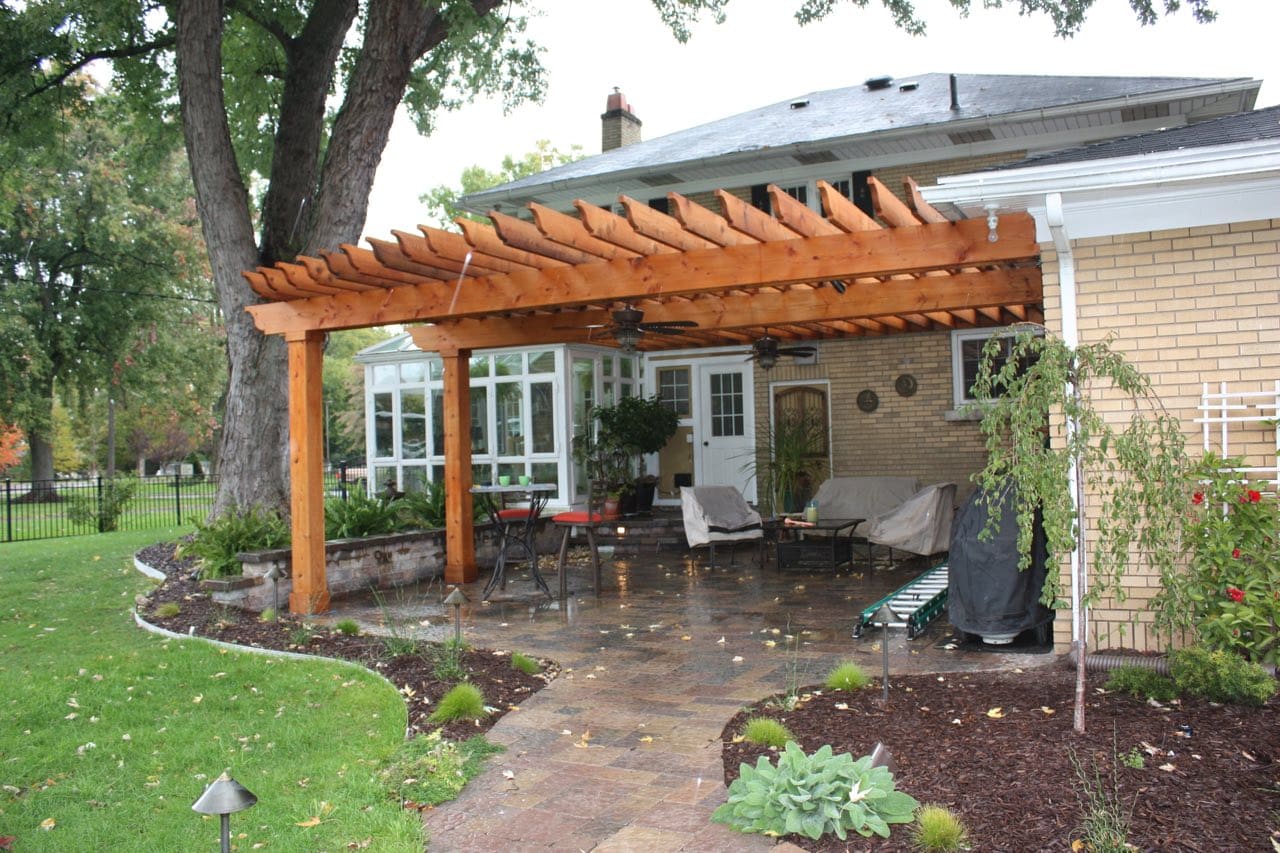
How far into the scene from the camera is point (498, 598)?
347 inches

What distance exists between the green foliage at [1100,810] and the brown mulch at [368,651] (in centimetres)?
276

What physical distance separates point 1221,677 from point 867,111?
10.9m

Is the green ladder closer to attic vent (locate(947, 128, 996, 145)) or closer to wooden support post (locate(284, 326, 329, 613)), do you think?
wooden support post (locate(284, 326, 329, 613))

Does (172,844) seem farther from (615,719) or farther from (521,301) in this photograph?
(521,301)

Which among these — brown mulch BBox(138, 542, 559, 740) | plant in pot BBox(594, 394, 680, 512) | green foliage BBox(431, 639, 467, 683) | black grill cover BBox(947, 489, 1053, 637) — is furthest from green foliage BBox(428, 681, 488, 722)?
plant in pot BBox(594, 394, 680, 512)

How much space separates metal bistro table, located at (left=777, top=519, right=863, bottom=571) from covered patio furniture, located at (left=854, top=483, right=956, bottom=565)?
36cm

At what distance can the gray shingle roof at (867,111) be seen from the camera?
36.6 ft

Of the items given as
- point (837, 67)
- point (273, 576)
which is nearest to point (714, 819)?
point (273, 576)

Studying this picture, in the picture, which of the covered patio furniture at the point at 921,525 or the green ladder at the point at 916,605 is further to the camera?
the covered patio furniture at the point at 921,525

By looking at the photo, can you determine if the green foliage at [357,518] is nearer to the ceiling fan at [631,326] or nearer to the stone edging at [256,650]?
the stone edging at [256,650]

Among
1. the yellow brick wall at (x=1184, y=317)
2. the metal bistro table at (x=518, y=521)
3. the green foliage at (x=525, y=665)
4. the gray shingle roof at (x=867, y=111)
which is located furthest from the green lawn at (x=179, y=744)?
the gray shingle roof at (x=867, y=111)

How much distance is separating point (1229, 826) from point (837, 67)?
30760 millimetres

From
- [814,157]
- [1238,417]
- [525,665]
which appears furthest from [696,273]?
[814,157]

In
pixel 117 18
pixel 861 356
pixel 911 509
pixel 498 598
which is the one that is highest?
pixel 117 18
